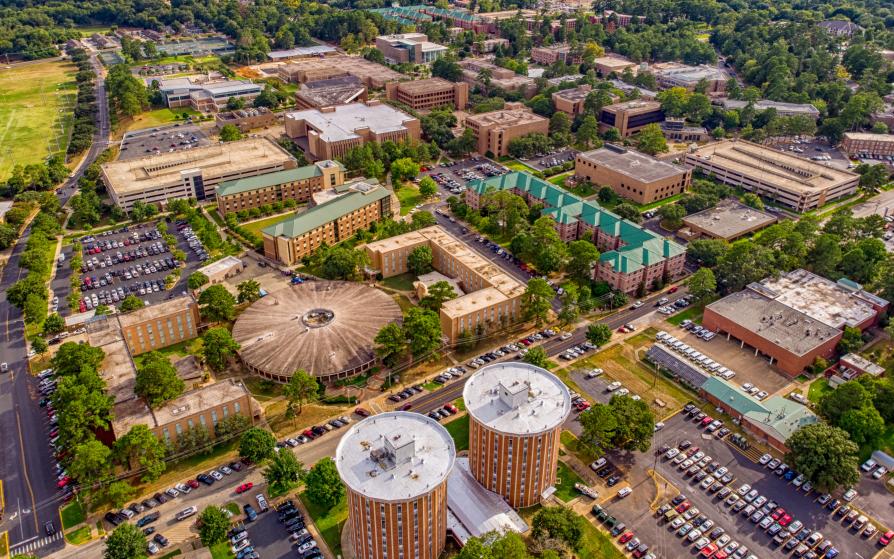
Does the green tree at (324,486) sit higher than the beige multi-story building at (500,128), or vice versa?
the beige multi-story building at (500,128)

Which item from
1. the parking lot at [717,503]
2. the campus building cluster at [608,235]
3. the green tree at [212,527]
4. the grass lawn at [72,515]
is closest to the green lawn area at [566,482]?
the parking lot at [717,503]

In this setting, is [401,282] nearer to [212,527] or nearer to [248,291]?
[248,291]

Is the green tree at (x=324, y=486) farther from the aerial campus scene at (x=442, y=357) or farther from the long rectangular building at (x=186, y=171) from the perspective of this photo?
the long rectangular building at (x=186, y=171)

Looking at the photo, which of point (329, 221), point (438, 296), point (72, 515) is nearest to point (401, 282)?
point (438, 296)

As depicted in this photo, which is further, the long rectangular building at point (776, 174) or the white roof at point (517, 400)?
the long rectangular building at point (776, 174)

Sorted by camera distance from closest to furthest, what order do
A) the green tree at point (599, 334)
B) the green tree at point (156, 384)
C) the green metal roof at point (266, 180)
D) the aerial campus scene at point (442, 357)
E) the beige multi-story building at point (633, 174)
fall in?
the aerial campus scene at point (442, 357) → the green tree at point (156, 384) → the green tree at point (599, 334) → the green metal roof at point (266, 180) → the beige multi-story building at point (633, 174)

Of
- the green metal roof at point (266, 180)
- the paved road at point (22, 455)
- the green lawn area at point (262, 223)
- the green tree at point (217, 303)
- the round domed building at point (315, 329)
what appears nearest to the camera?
the paved road at point (22, 455)

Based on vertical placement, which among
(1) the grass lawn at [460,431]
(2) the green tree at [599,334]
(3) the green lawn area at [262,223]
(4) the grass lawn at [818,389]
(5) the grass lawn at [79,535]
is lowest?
(4) the grass lawn at [818,389]
